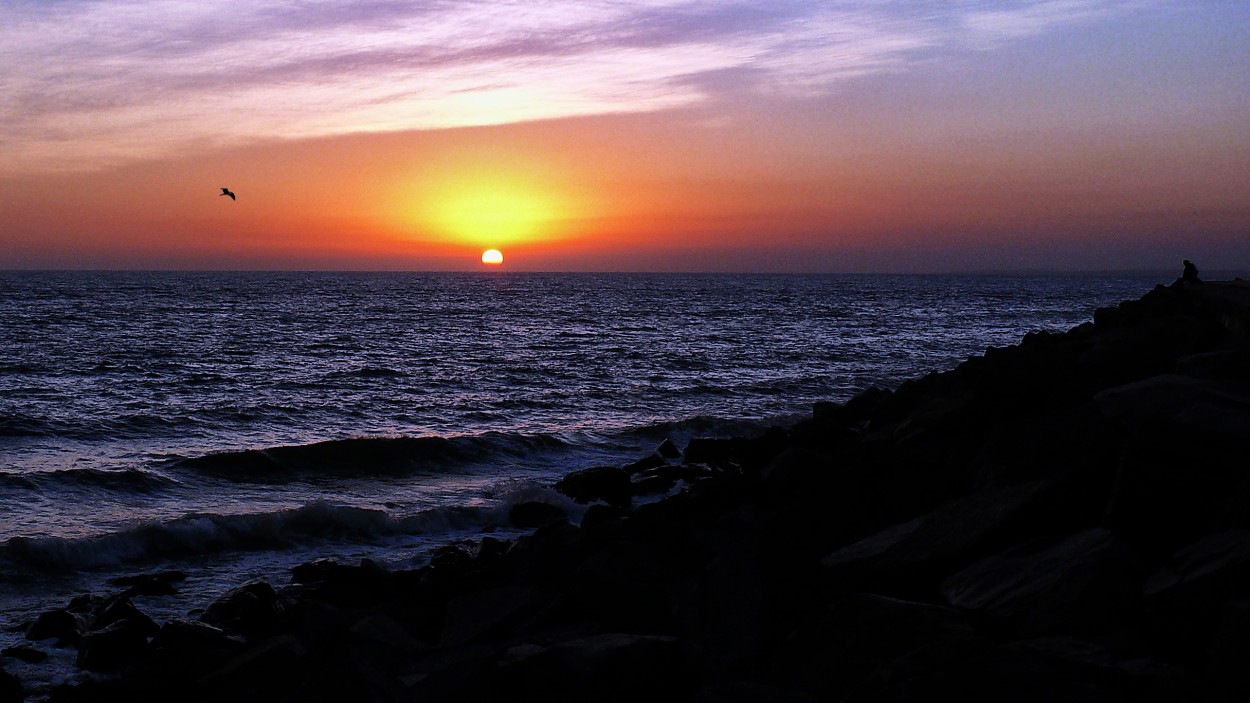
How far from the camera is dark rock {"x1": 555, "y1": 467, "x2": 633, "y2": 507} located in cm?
1444

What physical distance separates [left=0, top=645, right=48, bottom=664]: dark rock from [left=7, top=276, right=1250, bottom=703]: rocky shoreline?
24 millimetres

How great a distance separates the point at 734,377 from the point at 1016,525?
24.0 metres

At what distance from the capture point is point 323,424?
21312 millimetres

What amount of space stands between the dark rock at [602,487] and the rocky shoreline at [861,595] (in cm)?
377

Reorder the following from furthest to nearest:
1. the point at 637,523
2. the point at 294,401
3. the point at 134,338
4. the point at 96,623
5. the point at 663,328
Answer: the point at 663,328 < the point at 134,338 < the point at 294,401 < the point at 637,523 < the point at 96,623

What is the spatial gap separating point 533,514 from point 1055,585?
914 centimetres

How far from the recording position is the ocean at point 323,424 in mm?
11719

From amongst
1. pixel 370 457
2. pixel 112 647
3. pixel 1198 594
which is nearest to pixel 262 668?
pixel 112 647

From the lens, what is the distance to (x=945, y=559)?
6.24m

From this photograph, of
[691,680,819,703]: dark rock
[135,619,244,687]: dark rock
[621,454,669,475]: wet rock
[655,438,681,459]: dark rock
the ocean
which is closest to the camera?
[691,680,819,703]: dark rock

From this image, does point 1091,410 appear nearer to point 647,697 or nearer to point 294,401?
point 647,697

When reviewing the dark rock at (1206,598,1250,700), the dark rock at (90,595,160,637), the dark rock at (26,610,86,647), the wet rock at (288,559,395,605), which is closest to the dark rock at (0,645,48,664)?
the dark rock at (26,610,86,647)

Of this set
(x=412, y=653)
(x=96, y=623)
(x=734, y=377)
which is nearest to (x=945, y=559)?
(x=412, y=653)

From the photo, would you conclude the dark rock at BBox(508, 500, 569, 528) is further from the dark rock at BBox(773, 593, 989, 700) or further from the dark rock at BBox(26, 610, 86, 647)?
the dark rock at BBox(773, 593, 989, 700)
